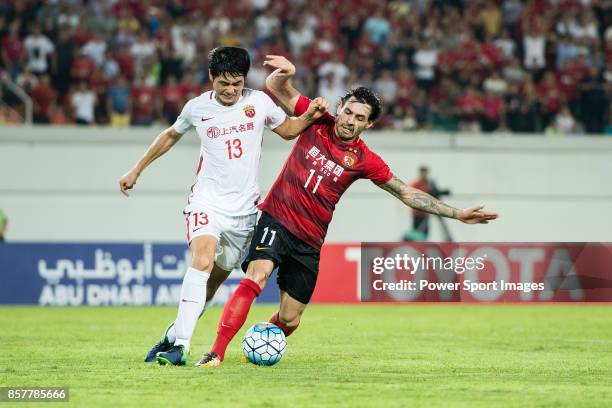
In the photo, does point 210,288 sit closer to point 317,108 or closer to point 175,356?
point 175,356

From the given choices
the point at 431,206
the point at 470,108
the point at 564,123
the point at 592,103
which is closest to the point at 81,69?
the point at 470,108

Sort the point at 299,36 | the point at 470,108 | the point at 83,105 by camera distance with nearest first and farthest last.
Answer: the point at 83,105, the point at 470,108, the point at 299,36

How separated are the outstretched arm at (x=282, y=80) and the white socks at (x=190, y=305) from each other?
1662mm

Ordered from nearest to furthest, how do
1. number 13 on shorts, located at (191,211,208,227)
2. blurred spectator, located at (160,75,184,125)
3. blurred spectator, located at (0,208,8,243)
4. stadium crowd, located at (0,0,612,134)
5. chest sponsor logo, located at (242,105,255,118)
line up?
number 13 on shorts, located at (191,211,208,227) < chest sponsor logo, located at (242,105,255,118) < blurred spectator, located at (0,208,8,243) < blurred spectator, located at (160,75,184,125) < stadium crowd, located at (0,0,612,134)

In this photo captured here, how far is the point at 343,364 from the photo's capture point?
9.24m

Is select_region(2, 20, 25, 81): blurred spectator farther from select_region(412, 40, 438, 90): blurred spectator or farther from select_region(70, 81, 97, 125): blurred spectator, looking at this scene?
select_region(412, 40, 438, 90): blurred spectator

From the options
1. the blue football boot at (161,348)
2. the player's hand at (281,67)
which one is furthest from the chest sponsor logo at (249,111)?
the blue football boot at (161,348)

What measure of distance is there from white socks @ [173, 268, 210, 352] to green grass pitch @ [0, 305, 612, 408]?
250 millimetres

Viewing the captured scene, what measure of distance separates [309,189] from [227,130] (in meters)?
0.83

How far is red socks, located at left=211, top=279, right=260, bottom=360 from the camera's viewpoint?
8.59 metres

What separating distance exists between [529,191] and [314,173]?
13805 millimetres

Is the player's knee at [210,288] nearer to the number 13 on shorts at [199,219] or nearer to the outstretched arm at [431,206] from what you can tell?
the number 13 on shorts at [199,219]

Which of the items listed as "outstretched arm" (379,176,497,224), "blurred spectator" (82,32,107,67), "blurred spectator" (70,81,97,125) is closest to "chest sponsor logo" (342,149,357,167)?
"outstretched arm" (379,176,497,224)

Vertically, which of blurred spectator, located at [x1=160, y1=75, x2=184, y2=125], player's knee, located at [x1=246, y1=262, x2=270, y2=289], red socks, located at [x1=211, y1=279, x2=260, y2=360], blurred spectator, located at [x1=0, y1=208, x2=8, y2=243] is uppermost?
blurred spectator, located at [x1=160, y1=75, x2=184, y2=125]
